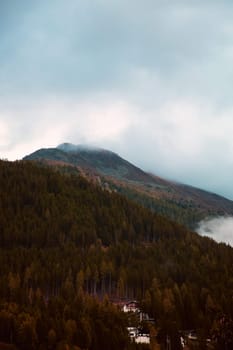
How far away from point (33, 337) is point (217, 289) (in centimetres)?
6655

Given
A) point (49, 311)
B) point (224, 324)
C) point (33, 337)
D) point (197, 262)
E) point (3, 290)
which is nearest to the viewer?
point (224, 324)

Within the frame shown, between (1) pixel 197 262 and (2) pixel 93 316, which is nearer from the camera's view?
(2) pixel 93 316

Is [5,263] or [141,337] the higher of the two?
[5,263]

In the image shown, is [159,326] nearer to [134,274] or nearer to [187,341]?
[187,341]

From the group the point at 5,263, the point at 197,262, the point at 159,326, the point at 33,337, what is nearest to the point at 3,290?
the point at 5,263

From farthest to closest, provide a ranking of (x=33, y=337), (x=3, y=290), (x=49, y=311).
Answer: (x=3, y=290) < (x=49, y=311) < (x=33, y=337)

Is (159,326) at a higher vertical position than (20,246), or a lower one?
lower

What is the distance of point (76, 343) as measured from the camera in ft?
294

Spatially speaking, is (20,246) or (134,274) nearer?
(134,274)

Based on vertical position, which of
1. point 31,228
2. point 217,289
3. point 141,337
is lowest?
point 141,337

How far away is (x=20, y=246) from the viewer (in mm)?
180875

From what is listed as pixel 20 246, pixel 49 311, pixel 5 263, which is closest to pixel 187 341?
pixel 49 311

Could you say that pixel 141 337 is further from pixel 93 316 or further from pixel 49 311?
pixel 49 311

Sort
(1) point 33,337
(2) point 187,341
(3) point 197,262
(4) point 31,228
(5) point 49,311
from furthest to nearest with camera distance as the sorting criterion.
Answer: (4) point 31,228 < (3) point 197,262 < (5) point 49,311 < (2) point 187,341 < (1) point 33,337
